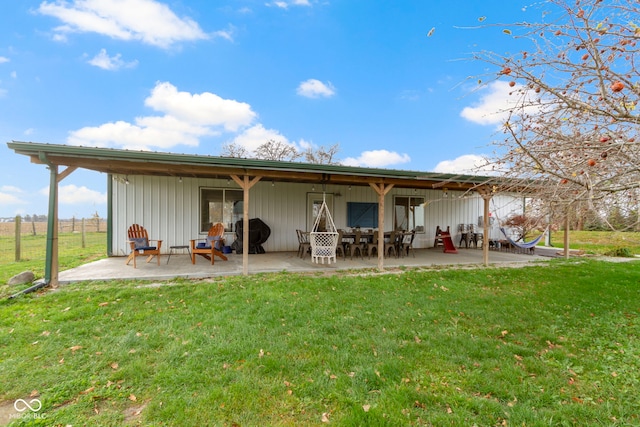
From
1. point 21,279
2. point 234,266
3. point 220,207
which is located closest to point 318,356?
point 234,266

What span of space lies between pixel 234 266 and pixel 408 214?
6541 mm

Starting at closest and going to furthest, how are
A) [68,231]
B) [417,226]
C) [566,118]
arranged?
[566,118], [417,226], [68,231]

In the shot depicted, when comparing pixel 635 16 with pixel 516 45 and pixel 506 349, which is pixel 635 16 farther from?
pixel 506 349

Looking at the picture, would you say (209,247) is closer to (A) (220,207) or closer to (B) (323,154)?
(A) (220,207)

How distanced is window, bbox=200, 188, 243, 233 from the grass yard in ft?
12.8

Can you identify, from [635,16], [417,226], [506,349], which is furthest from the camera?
[417,226]

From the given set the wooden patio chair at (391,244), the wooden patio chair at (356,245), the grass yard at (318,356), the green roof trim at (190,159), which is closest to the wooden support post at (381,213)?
the green roof trim at (190,159)

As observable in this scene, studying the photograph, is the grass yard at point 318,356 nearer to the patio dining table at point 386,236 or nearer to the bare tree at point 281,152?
the patio dining table at point 386,236

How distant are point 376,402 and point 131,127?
15.4 meters

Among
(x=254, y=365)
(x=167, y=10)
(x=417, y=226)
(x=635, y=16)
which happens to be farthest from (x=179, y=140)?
(x=635, y=16)

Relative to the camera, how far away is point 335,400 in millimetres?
2006

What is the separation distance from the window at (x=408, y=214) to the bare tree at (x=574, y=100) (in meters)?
7.93

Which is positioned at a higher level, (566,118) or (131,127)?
(131,127)

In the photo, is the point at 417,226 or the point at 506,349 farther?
the point at 417,226
